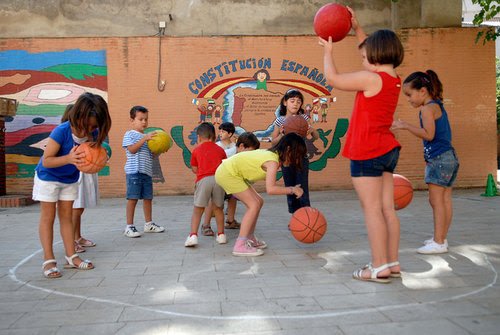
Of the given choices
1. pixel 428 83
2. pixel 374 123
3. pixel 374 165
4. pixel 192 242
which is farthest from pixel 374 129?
pixel 192 242

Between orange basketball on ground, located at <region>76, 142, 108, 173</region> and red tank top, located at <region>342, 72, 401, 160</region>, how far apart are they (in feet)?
7.28

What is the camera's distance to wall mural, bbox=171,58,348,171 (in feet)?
36.8

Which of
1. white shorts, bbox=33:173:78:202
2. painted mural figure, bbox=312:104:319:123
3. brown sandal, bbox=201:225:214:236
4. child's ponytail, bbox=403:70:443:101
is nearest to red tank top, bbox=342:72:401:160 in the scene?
child's ponytail, bbox=403:70:443:101

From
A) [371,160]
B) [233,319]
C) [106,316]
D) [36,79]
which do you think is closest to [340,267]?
[371,160]

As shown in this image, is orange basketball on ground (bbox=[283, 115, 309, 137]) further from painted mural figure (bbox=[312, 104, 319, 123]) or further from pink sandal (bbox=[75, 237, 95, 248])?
painted mural figure (bbox=[312, 104, 319, 123])

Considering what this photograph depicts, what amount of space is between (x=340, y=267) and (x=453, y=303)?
122 centimetres

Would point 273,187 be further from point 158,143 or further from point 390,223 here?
point 158,143

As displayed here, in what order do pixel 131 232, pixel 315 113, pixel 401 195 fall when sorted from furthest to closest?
1. pixel 315 113
2. pixel 131 232
3. pixel 401 195

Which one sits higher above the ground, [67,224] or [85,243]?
[67,224]

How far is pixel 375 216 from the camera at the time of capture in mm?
3713

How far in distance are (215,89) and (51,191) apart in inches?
293

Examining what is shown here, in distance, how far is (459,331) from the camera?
2697 millimetres

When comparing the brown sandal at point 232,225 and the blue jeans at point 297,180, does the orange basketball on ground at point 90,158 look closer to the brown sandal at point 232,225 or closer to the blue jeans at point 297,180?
the blue jeans at point 297,180

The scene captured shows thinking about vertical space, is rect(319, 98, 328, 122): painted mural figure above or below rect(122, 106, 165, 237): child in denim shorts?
above
